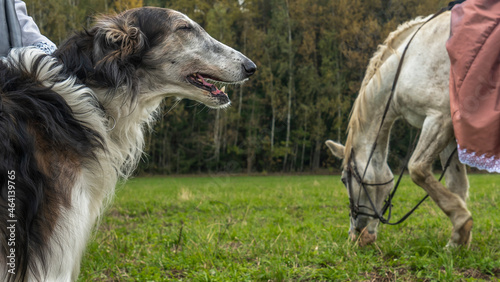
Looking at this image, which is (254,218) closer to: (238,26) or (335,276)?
(335,276)

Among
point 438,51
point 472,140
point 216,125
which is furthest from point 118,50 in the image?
point 216,125

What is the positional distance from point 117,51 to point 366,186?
3622 mm

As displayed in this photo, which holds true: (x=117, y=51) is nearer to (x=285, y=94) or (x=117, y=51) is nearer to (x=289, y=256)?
(x=289, y=256)

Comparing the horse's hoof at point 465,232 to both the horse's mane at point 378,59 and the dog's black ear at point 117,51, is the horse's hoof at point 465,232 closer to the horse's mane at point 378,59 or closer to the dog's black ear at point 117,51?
the horse's mane at point 378,59

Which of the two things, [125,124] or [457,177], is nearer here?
[125,124]

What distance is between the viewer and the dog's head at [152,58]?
97.2 inches

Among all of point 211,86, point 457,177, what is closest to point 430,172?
point 457,177

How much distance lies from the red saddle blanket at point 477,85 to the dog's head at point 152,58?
6.33ft

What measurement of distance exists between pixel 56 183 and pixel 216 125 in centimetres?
3404

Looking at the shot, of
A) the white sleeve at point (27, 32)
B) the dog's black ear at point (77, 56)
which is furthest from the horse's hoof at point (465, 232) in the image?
the white sleeve at point (27, 32)

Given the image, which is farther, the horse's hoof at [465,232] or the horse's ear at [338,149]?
the horse's ear at [338,149]

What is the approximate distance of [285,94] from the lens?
37.5 meters

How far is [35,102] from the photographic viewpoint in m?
2.14

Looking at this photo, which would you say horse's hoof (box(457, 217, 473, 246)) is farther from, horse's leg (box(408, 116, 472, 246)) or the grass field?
the grass field
